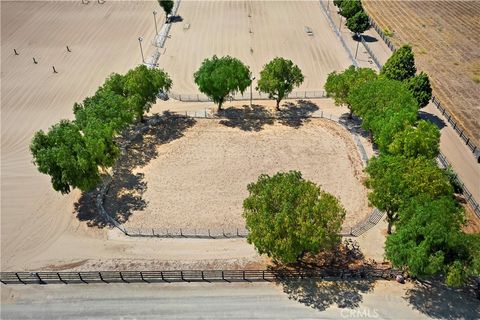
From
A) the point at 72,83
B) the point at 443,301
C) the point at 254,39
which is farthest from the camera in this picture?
the point at 254,39

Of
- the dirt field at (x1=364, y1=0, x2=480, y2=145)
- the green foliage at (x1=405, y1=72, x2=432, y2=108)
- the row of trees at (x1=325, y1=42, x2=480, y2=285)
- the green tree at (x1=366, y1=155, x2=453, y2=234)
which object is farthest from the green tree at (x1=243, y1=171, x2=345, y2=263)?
the dirt field at (x1=364, y1=0, x2=480, y2=145)

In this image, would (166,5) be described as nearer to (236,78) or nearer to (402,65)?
(236,78)

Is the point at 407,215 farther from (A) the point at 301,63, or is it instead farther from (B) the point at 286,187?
(A) the point at 301,63

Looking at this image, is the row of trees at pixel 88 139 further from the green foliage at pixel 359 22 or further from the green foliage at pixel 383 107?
the green foliage at pixel 359 22

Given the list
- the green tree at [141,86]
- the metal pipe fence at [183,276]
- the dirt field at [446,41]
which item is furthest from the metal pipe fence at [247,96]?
the metal pipe fence at [183,276]

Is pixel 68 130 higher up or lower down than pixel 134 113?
higher up

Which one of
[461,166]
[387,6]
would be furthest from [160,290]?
[387,6]

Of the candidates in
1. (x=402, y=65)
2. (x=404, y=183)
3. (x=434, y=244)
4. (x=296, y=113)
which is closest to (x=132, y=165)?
(x=296, y=113)
